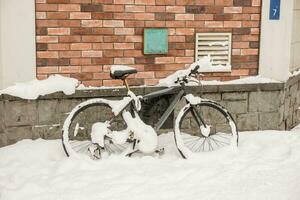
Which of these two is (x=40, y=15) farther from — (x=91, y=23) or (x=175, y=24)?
(x=175, y=24)

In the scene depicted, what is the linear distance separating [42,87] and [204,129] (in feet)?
6.17

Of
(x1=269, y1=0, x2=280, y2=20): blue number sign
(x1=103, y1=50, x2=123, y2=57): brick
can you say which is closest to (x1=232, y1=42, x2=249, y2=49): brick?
(x1=269, y1=0, x2=280, y2=20): blue number sign

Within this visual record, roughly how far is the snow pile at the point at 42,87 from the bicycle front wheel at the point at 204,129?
4.36 ft

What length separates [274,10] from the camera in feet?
21.4

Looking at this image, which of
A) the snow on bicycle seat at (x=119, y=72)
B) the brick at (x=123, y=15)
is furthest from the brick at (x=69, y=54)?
the snow on bicycle seat at (x=119, y=72)

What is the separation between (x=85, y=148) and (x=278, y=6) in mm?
3012

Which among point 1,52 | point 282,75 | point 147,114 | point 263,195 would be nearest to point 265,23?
point 282,75

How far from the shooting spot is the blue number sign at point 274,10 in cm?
650

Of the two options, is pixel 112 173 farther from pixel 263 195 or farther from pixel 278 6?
pixel 278 6

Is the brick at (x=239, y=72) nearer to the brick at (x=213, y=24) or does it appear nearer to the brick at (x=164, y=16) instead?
the brick at (x=213, y=24)

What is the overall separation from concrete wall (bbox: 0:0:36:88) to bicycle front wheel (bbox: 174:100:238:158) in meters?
1.83

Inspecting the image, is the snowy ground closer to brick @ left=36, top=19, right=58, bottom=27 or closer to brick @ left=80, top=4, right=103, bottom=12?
brick @ left=36, top=19, right=58, bottom=27

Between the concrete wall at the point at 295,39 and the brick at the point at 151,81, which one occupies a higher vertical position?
the concrete wall at the point at 295,39

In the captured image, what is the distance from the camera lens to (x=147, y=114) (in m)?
5.98
